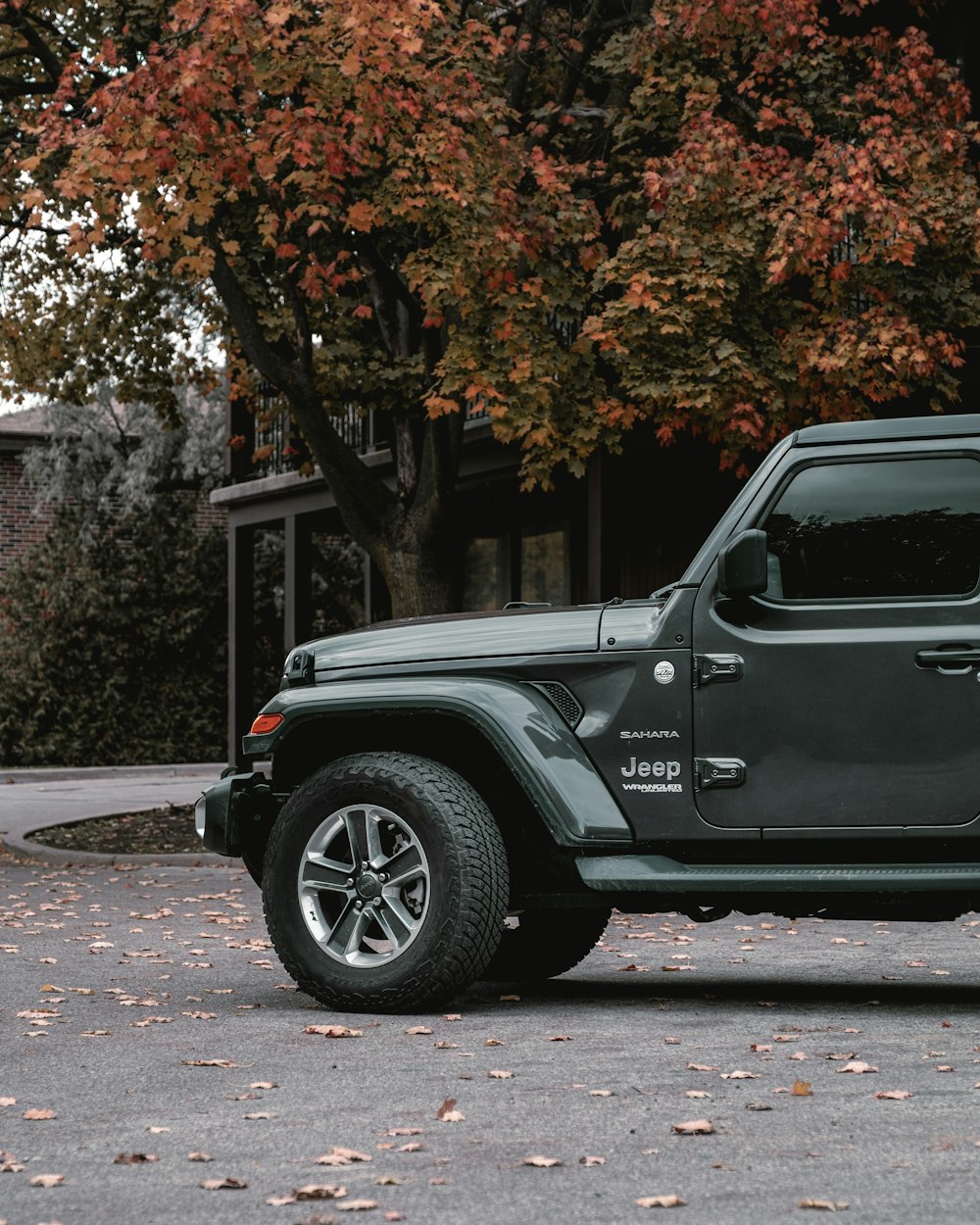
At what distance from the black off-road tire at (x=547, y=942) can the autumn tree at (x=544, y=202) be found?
6.16 meters

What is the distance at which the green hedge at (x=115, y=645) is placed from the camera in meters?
30.7

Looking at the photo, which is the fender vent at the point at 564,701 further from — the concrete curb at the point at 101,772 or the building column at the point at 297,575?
the concrete curb at the point at 101,772

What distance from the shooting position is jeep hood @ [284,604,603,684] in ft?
24.9

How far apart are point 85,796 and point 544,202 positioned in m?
11.8

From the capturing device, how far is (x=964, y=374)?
16359 mm

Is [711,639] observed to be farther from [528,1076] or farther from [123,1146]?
[123,1146]

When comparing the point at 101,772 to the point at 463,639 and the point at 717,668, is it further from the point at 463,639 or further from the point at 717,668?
the point at 717,668

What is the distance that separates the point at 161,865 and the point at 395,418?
446cm

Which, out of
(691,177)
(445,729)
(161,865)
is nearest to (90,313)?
(161,865)

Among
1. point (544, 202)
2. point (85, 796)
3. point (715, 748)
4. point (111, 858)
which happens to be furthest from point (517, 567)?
point (715, 748)

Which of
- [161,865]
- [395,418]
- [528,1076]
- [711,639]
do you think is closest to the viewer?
[528,1076]

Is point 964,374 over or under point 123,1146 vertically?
over

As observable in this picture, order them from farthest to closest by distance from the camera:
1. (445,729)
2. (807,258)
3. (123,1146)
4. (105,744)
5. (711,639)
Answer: (105,744), (807,258), (445,729), (711,639), (123,1146)

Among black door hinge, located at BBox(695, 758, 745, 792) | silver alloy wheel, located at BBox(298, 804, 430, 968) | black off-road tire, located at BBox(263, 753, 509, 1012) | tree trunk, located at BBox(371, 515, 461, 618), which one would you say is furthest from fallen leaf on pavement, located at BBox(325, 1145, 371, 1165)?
tree trunk, located at BBox(371, 515, 461, 618)
